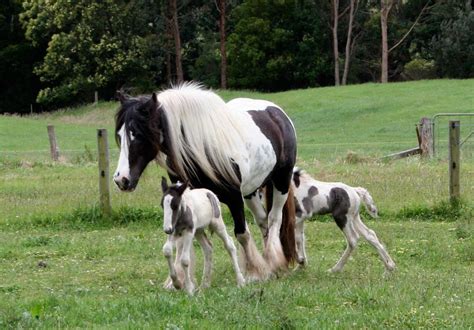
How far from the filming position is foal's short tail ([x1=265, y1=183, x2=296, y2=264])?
9.84m

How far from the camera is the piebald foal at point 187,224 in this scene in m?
7.95

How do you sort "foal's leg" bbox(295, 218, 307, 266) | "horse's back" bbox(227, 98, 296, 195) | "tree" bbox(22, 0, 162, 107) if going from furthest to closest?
1. "tree" bbox(22, 0, 162, 107)
2. "foal's leg" bbox(295, 218, 307, 266)
3. "horse's back" bbox(227, 98, 296, 195)

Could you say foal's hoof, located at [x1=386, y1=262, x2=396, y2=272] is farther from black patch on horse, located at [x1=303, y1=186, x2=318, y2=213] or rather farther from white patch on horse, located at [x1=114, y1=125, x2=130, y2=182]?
white patch on horse, located at [x1=114, y1=125, x2=130, y2=182]

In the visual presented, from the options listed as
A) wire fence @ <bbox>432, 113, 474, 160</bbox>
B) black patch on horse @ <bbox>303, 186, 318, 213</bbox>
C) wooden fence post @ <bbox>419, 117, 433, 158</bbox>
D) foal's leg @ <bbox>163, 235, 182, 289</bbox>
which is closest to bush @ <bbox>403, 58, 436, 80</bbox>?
wire fence @ <bbox>432, 113, 474, 160</bbox>

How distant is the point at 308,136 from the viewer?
37000 mm

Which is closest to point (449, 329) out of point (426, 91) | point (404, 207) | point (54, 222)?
point (404, 207)

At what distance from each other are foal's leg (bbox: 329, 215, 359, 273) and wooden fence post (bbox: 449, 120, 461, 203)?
4101 millimetres

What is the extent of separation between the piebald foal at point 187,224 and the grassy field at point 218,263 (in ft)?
0.86

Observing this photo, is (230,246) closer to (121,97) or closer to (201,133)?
(201,133)

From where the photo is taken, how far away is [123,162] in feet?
27.0

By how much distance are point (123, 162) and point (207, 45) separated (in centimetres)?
5051

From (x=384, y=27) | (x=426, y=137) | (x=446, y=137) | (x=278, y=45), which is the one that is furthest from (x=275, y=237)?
(x=278, y=45)

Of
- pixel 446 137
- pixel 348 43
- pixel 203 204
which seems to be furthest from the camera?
pixel 348 43

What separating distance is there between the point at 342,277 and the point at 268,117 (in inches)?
77.0
